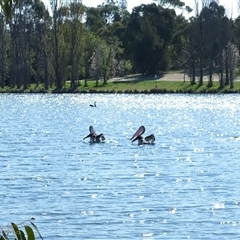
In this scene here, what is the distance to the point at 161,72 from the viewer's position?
Result: 10288cm

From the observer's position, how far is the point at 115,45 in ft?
355

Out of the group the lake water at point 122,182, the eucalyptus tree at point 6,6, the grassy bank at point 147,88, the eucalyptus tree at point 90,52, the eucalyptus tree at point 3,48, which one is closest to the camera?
the eucalyptus tree at point 6,6

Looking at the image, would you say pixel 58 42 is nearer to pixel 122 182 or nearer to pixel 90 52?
pixel 90 52

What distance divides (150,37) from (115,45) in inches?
368

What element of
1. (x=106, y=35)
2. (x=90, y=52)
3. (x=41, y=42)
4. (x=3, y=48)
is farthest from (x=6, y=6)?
(x=106, y=35)

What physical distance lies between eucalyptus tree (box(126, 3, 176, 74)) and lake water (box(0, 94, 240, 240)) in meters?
55.5

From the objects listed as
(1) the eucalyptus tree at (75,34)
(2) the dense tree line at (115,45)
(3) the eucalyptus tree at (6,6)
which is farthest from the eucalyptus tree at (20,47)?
(3) the eucalyptus tree at (6,6)

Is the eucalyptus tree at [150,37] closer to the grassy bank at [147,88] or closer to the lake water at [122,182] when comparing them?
the grassy bank at [147,88]

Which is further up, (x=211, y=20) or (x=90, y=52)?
(x=211, y=20)

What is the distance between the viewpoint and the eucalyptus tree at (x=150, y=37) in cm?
10000

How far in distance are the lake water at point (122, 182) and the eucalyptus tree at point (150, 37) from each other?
55.5 m

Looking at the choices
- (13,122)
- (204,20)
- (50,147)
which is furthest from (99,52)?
(50,147)

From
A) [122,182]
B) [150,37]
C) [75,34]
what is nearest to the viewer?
[122,182]

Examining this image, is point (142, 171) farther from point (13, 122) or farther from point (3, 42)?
point (3, 42)
